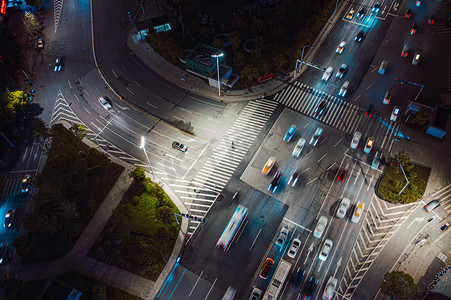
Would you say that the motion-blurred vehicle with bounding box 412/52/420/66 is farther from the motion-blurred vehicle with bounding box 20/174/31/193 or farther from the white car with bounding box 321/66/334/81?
the motion-blurred vehicle with bounding box 20/174/31/193

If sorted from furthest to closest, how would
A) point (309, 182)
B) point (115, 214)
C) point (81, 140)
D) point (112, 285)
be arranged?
1. point (81, 140)
2. point (309, 182)
3. point (115, 214)
4. point (112, 285)

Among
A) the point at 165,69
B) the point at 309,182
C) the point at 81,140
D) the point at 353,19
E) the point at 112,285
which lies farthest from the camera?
the point at 353,19

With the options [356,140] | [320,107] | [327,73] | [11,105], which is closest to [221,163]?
[320,107]

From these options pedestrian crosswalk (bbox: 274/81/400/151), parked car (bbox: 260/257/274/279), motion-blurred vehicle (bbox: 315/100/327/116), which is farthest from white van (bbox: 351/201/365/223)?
motion-blurred vehicle (bbox: 315/100/327/116)

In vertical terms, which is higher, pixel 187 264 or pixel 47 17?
pixel 47 17

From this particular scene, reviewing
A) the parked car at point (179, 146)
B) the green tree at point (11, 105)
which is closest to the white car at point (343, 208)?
the parked car at point (179, 146)

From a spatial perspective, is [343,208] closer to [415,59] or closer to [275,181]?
[275,181]

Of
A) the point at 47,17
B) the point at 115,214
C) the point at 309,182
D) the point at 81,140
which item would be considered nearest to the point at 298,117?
the point at 309,182

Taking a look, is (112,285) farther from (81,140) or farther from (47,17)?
(47,17)
